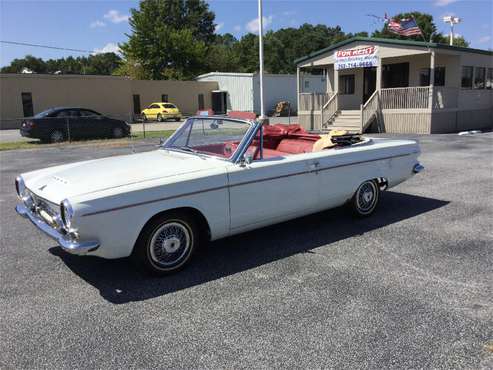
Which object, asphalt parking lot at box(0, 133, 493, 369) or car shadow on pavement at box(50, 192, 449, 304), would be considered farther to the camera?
car shadow on pavement at box(50, 192, 449, 304)

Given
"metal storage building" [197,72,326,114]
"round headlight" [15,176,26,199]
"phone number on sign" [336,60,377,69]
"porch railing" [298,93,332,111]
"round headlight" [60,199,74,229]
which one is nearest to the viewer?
"round headlight" [60,199,74,229]

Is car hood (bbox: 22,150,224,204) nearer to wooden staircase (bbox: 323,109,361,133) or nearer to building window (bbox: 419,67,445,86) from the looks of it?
wooden staircase (bbox: 323,109,361,133)

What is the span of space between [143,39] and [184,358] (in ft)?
175

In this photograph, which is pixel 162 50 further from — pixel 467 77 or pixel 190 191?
pixel 190 191

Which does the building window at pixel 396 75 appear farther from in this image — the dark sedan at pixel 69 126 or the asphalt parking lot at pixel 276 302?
the asphalt parking lot at pixel 276 302

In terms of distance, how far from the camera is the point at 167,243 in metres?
4.21

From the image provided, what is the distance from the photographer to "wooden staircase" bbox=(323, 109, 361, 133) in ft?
68.8

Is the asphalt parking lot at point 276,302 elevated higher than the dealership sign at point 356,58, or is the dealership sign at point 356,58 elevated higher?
the dealership sign at point 356,58

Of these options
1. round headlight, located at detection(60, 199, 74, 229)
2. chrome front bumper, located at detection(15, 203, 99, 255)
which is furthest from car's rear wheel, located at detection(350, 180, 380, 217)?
round headlight, located at detection(60, 199, 74, 229)

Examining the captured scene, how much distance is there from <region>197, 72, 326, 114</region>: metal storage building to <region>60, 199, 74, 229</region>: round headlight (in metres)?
38.1

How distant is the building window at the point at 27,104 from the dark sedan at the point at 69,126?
14669 mm

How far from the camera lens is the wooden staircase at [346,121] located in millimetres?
20969

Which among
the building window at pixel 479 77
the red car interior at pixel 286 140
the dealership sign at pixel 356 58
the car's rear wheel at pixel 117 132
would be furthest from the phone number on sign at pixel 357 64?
the red car interior at pixel 286 140

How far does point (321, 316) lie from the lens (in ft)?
11.5
